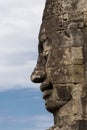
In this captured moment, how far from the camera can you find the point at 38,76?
70.8ft

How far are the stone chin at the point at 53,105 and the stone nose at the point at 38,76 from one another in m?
0.72

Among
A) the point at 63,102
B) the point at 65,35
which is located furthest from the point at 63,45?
the point at 63,102

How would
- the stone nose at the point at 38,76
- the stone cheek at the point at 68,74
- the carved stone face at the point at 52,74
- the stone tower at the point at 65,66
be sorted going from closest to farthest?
the stone tower at the point at 65,66 → the stone cheek at the point at 68,74 → the carved stone face at the point at 52,74 → the stone nose at the point at 38,76

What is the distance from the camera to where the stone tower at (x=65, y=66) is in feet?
68.0

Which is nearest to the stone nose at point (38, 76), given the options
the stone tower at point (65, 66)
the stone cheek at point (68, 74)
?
the stone tower at point (65, 66)

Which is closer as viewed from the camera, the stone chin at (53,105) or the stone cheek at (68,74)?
the stone cheek at (68,74)

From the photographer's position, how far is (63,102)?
68.8 ft

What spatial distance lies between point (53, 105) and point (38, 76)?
1.06m

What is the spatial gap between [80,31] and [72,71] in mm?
1226

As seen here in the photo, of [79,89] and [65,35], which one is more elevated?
[65,35]

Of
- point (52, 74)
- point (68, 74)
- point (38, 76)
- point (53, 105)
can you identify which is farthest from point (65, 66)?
point (53, 105)

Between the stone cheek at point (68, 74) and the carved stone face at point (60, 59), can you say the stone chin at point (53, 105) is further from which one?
the stone cheek at point (68, 74)

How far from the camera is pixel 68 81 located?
2092 centimetres

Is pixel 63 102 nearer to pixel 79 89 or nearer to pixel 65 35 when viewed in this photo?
pixel 79 89
